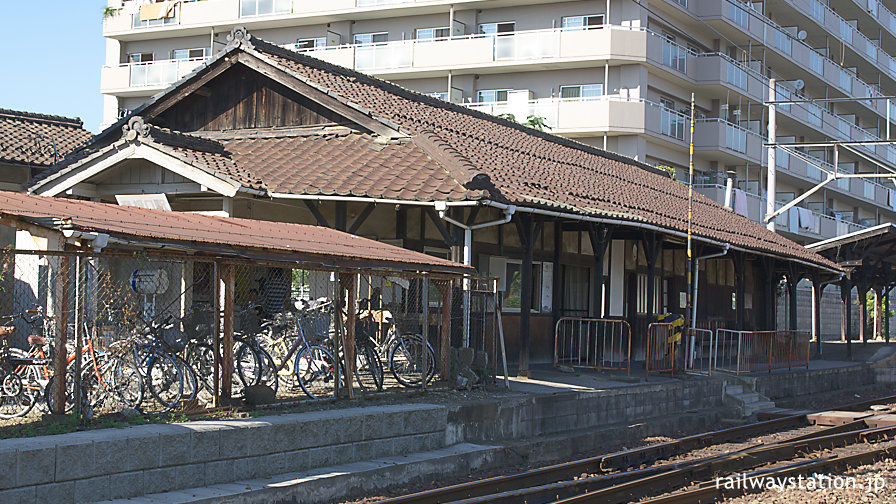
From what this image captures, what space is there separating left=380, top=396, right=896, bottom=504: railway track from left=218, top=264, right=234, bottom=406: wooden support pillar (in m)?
2.40

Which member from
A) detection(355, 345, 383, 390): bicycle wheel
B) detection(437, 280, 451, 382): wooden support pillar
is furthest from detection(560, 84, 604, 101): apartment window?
detection(355, 345, 383, 390): bicycle wheel

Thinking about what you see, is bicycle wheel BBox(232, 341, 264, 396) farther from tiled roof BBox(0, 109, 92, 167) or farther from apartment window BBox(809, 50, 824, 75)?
apartment window BBox(809, 50, 824, 75)

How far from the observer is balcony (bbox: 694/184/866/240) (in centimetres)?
3831

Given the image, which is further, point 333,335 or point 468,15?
point 468,15

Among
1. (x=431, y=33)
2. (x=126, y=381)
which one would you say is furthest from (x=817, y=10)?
(x=126, y=381)

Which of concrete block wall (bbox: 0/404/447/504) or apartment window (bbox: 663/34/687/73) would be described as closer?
concrete block wall (bbox: 0/404/447/504)

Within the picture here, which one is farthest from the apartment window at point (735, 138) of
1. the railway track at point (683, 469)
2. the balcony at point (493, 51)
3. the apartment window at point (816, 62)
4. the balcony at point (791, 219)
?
the railway track at point (683, 469)

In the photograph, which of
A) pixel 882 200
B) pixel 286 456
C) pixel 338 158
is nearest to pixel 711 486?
pixel 286 456

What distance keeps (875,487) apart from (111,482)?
7.98 m

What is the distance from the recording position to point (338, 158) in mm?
15781

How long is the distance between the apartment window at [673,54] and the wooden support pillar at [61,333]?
3108 centimetres

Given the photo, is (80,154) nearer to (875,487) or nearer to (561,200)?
(561,200)

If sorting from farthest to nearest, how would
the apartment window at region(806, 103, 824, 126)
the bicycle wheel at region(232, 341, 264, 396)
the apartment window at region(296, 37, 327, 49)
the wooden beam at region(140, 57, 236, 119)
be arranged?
the apartment window at region(806, 103, 824, 126) < the apartment window at region(296, 37, 327, 49) < the wooden beam at region(140, 57, 236, 119) < the bicycle wheel at region(232, 341, 264, 396)

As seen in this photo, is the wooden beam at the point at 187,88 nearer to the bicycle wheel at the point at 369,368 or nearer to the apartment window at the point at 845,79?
the bicycle wheel at the point at 369,368
